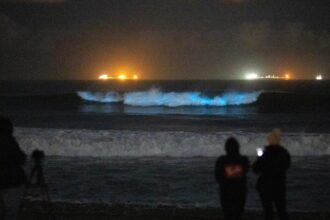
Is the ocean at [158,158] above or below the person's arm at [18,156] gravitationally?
below

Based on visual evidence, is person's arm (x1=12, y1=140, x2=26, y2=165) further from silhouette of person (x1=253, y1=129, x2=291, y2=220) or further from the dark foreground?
silhouette of person (x1=253, y1=129, x2=291, y2=220)

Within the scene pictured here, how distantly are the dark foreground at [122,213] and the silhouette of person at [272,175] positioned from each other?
1.63 metres

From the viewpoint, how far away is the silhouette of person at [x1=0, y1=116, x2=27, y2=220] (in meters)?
5.91

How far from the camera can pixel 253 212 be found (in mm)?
8688

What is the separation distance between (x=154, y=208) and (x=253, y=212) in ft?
5.13

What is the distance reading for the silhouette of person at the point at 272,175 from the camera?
6.54m

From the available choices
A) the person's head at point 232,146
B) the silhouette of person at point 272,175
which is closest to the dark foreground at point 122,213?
the silhouette of person at point 272,175

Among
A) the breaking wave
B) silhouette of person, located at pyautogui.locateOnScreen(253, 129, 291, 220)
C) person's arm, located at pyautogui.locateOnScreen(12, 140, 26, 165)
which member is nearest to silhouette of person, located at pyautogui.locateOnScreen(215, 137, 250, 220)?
silhouette of person, located at pyautogui.locateOnScreen(253, 129, 291, 220)

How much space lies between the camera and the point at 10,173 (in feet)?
19.5

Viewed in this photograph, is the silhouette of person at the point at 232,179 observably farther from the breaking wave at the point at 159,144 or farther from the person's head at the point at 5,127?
the breaking wave at the point at 159,144

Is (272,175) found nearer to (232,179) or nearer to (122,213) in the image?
(232,179)

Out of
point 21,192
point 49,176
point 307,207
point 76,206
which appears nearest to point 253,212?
point 307,207

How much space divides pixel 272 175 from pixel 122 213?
9.31ft

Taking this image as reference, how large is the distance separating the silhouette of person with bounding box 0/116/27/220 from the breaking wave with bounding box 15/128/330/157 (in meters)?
12.0
